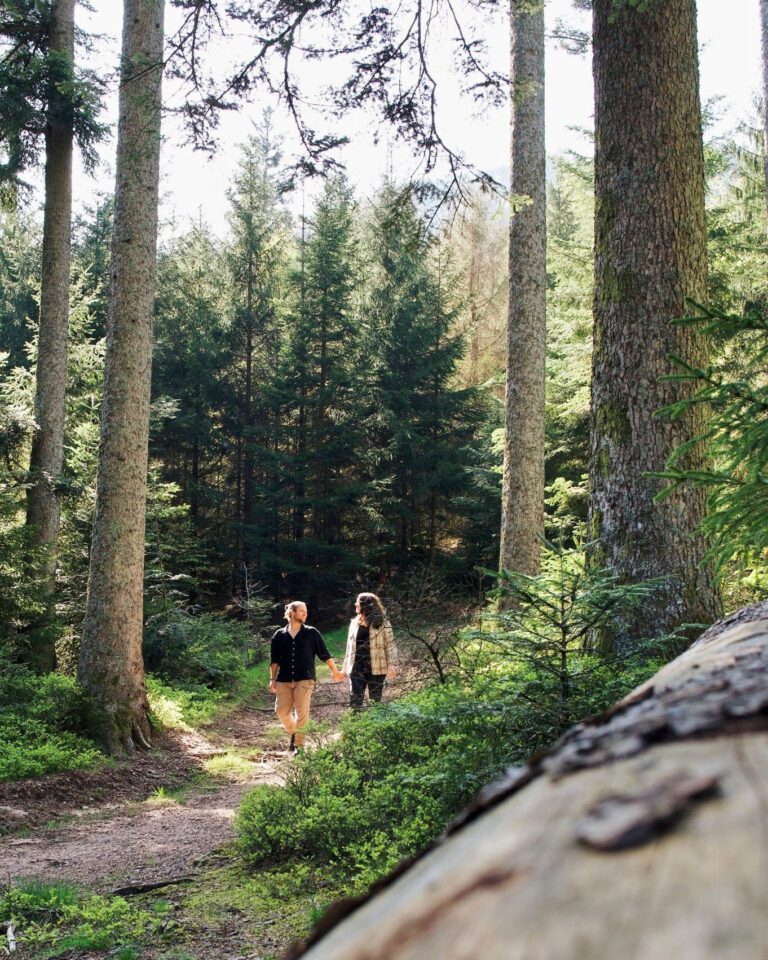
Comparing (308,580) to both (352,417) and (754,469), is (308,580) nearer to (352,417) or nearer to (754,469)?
(352,417)

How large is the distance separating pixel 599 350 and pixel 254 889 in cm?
443

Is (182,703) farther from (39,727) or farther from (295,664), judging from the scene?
(295,664)

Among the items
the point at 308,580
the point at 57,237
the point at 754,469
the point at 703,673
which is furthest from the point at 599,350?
the point at 308,580

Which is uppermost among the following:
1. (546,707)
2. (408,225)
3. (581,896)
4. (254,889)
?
(408,225)

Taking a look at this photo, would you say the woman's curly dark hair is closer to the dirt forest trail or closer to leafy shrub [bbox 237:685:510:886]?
the dirt forest trail

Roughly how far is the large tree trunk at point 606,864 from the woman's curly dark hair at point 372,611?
8.62m

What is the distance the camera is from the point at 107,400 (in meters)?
9.55

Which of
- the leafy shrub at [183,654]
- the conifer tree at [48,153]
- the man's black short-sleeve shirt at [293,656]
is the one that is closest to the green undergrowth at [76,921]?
the man's black short-sleeve shirt at [293,656]

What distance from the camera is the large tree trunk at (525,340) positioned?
10.7 meters

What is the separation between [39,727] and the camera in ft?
28.5

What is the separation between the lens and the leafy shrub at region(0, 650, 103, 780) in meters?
7.89


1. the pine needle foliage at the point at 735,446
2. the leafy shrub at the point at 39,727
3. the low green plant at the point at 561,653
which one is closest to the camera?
the pine needle foliage at the point at 735,446

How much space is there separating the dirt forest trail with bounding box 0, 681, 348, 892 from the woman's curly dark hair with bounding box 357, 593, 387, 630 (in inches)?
73.8

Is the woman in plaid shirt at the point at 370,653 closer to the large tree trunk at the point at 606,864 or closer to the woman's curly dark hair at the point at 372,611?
the woman's curly dark hair at the point at 372,611
